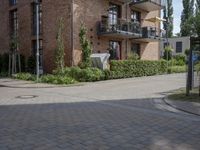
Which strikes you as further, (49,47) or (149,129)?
(49,47)

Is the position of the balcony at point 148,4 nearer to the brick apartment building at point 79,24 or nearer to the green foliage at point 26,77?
the brick apartment building at point 79,24

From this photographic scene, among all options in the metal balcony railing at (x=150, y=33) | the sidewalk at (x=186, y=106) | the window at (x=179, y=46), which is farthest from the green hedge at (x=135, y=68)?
the window at (x=179, y=46)

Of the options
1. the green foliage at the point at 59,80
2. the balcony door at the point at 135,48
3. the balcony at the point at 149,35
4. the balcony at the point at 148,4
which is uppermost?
the balcony at the point at 148,4

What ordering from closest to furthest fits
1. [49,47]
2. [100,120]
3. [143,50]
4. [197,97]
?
[100,120] → [197,97] → [49,47] → [143,50]

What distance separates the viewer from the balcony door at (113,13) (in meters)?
28.9

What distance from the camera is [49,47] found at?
88.5 ft

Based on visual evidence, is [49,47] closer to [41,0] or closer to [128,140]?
[41,0]

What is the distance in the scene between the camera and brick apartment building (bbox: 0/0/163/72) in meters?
25.7

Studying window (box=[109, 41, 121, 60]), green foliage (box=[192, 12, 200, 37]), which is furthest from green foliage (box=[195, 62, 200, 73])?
green foliage (box=[192, 12, 200, 37])

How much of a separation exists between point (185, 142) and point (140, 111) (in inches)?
148

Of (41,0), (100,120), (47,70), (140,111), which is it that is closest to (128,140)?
(100,120)

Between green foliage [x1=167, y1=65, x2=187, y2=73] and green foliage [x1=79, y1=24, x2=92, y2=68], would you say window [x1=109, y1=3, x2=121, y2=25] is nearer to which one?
green foliage [x1=79, y1=24, x2=92, y2=68]

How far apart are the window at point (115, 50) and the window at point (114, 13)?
1.81 meters

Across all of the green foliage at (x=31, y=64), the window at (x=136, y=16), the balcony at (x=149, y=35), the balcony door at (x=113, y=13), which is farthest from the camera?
the window at (x=136, y=16)
